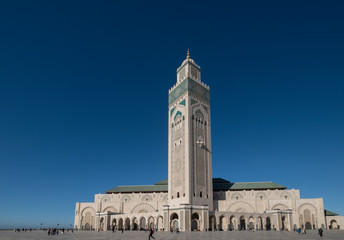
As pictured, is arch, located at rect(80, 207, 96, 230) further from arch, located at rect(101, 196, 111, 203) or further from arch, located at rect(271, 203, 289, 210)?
arch, located at rect(271, 203, 289, 210)

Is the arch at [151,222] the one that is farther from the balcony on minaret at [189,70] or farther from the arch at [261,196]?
the balcony on minaret at [189,70]

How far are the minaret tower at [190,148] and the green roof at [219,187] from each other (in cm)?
876

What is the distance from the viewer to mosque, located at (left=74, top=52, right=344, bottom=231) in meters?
46.0

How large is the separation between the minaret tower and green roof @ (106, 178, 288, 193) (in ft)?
28.7

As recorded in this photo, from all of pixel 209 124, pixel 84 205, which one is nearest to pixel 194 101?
pixel 209 124

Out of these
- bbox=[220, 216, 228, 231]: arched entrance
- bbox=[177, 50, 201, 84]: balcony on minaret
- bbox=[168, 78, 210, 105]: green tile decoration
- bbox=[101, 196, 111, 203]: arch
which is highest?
bbox=[177, 50, 201, 84]: balcony on minaret

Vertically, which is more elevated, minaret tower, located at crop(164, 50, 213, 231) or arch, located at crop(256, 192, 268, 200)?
minaret tower, located at crop(164, 50, 213, 231)

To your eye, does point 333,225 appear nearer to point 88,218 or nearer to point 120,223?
point 120,223

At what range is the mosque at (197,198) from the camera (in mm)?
45969

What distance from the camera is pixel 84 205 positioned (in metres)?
64.2

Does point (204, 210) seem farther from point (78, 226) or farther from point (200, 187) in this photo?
point (78, 226)

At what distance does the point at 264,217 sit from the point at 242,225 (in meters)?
4.97

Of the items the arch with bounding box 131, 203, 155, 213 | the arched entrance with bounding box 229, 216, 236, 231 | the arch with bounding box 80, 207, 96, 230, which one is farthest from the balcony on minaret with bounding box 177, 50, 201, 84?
the arch with bounding box 80, 207, 96, 230

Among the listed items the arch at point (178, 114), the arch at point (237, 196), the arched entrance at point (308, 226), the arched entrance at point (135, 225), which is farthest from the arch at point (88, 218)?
the arched entrance at point (308, 226)
